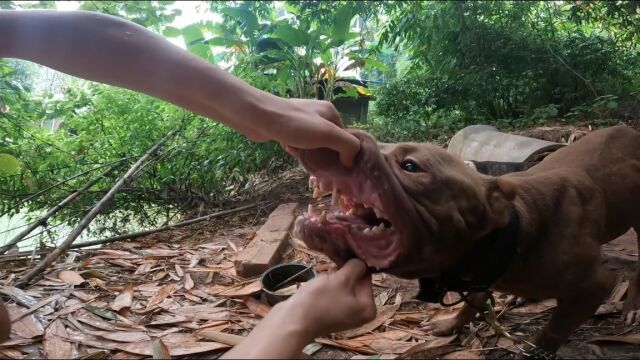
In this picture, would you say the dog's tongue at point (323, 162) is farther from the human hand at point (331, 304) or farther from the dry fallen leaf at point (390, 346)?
the dry fallen leaf at point (390, 346)

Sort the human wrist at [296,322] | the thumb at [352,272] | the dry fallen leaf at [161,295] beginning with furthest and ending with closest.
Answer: the dry fallen leaf at [161,295]
the thumb at [352,272]
the human wrist at [296,322]

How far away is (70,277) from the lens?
369cm

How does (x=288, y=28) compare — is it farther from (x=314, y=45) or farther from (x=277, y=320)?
(x=277, y=320)

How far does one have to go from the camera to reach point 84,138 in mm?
5617

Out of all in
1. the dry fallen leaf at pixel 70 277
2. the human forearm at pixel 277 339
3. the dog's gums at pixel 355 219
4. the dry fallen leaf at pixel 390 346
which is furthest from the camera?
the dry fallen leaf at pixel 70 277

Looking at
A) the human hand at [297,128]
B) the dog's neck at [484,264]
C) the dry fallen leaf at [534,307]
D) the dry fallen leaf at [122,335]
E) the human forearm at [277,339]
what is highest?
the human hand at [297,128]

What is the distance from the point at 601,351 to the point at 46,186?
17.9 ft

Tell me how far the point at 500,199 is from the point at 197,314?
6.84 ft

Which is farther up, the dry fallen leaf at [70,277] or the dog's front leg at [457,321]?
the dry fallen leaf at [70,277]

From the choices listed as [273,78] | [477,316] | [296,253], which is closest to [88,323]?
[296,253]

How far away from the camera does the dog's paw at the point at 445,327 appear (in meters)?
2.89

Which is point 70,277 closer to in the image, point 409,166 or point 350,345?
point 350,345

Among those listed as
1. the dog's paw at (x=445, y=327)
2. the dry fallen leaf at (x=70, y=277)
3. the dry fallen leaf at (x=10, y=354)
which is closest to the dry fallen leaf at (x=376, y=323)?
the dog's paw at (x=445, y=327)

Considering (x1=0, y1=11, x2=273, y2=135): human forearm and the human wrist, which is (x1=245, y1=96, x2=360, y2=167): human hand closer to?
(x1=0, y1=11, x2=273, y2=135): human forearm
